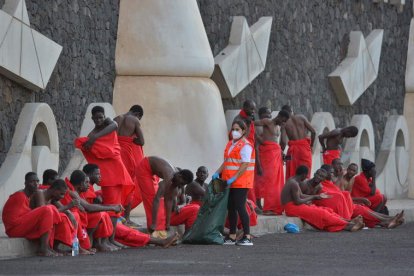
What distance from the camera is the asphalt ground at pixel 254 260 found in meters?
12.7

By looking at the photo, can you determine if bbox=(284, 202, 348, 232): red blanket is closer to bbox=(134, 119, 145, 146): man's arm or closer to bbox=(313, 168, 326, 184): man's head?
bbox=(313, 168, 326, 184): man's head

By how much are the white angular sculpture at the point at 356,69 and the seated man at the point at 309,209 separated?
7890mm

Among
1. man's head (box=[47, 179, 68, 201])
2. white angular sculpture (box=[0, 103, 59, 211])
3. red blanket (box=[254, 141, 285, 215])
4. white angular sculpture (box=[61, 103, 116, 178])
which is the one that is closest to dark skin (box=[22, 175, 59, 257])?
man's head (box=[47, 179, 68, 201])

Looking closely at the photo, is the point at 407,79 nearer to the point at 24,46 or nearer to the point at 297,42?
the point at 297,42

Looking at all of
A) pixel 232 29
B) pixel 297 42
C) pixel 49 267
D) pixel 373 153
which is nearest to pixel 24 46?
pixel 49 267

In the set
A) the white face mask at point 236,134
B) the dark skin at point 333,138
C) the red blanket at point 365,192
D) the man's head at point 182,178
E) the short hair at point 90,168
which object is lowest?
the red blanket at point 365,192

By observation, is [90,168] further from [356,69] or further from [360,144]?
[360,144]

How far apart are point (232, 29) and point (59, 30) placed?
5.02m

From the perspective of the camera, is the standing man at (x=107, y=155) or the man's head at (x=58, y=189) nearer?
the man's head at (x=58, y=189)

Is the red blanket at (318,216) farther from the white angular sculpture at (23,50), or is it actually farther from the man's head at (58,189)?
the man's head at (58,189)

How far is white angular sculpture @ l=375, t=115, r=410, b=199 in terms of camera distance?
28.3 m

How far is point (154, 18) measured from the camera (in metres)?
19.6

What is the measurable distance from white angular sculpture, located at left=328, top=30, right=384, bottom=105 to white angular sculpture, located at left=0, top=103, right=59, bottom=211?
10.2 meters

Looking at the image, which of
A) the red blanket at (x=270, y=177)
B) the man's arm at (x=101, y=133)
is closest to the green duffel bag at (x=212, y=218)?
the man's arm at (x=101, y=133)
